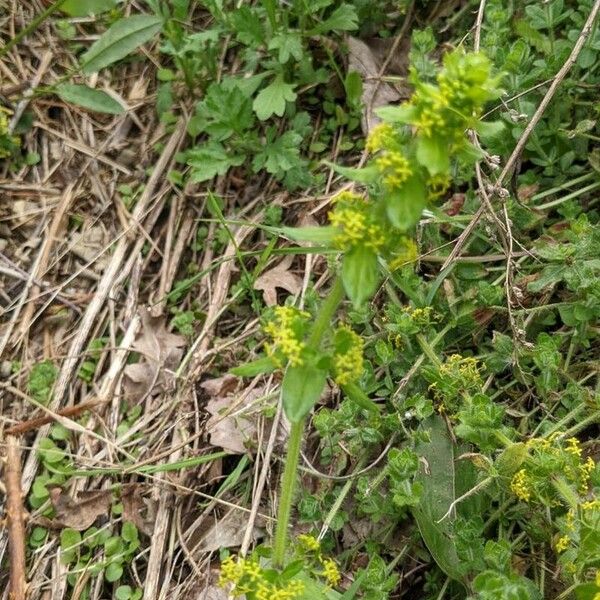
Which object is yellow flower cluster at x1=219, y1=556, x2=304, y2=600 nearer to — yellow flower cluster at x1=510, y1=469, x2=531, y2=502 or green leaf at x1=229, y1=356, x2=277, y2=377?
green leaf at x1=229, y1=356, x2=277, y2=377

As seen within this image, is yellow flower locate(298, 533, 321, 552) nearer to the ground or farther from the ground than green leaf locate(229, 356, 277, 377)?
nearer to the ground

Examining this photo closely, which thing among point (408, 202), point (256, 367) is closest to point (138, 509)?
point (256, 367)

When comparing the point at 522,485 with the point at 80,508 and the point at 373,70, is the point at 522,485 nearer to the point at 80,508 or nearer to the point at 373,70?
the point at 80,508

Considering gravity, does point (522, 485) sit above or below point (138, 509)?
above

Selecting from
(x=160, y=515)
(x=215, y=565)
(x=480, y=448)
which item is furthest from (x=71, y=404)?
(x=480, y=448)

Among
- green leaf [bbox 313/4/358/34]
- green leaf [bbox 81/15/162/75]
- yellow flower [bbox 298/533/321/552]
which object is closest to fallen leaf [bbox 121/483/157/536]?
yellow flower [bbox 298/533/321/552]

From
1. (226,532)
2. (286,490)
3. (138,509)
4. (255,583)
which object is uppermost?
(286,490)
